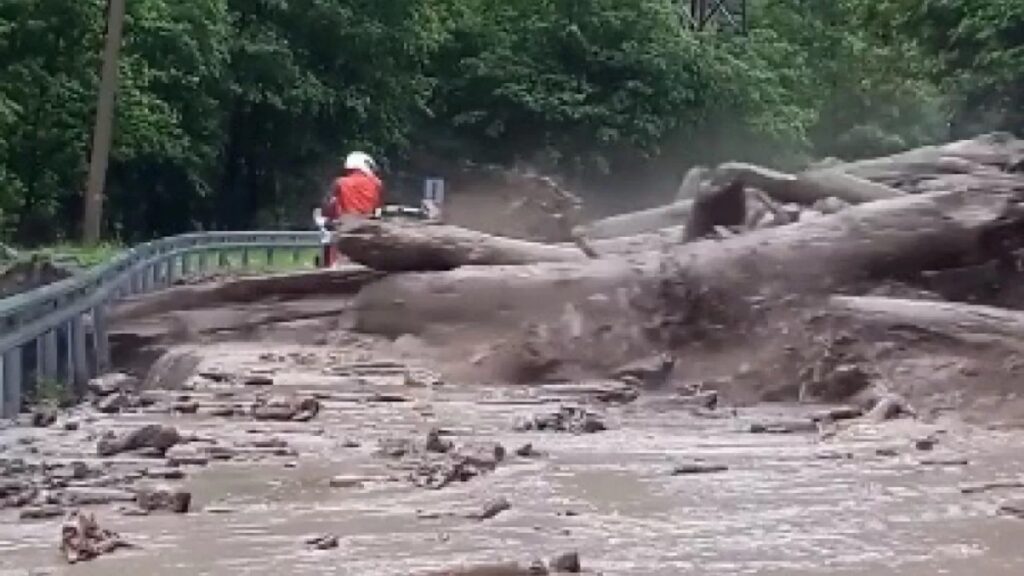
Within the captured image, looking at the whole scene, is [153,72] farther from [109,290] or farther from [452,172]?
[109,290]

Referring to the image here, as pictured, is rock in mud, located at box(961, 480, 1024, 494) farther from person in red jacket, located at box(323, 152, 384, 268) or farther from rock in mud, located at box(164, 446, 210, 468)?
person in red jacket, located at box(323, 152, 384, 268)

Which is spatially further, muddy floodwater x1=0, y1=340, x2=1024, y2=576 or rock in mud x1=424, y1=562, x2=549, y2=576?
Result: muddy floodwater x1=0, y1=340, x2=1024, y2=576

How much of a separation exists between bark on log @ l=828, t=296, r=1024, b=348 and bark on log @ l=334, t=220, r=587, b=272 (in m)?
3.06

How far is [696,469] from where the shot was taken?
8289mm

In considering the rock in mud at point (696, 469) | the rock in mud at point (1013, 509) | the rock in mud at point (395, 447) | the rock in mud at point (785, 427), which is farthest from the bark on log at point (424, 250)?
the rock in mud at point (1013, 509)

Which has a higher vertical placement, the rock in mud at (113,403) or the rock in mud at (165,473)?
the rock in mud at (113,403)

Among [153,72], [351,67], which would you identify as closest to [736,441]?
[153,72]

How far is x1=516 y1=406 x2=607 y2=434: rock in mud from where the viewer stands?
33.4 feet

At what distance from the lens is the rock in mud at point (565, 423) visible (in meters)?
10.2

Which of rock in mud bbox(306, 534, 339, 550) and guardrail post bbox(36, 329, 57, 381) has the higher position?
guardrail post bbox(36, 329, 57, 381)

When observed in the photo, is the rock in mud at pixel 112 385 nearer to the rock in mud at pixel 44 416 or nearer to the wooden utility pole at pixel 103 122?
the rock in mud at pixel 44 416

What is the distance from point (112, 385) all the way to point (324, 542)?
720cm

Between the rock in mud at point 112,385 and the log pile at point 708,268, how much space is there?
1.68 meters

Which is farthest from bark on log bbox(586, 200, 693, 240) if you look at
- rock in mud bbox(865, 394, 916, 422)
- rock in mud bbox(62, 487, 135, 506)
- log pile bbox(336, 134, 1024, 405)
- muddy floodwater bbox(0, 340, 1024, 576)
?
rock in mud bbox(62, 487, 135, 506)
